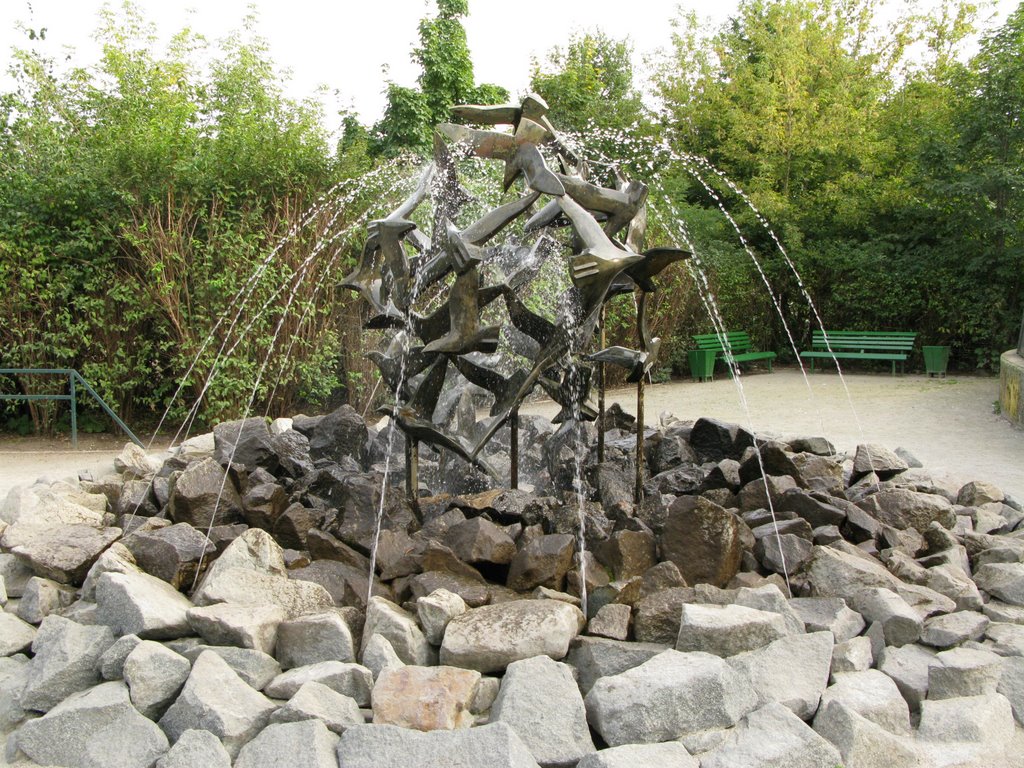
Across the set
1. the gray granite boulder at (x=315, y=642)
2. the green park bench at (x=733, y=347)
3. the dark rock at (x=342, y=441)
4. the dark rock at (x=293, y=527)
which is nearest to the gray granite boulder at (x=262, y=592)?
the gray granite boulder at (x=315, y=642)

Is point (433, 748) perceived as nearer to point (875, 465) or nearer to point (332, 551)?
point (332, 551)

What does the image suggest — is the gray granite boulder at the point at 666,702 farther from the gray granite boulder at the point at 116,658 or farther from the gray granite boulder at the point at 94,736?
the gray granite boulder at the point at 116,658

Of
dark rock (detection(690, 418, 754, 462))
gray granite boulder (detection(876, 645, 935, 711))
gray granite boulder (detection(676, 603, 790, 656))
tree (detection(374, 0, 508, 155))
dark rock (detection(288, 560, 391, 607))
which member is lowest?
gray granite boulder (detection(876, 645, 935, 711))

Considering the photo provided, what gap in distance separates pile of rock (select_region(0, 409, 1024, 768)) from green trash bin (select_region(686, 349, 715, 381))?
9133 millimetres

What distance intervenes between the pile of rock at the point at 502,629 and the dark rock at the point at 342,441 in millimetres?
758

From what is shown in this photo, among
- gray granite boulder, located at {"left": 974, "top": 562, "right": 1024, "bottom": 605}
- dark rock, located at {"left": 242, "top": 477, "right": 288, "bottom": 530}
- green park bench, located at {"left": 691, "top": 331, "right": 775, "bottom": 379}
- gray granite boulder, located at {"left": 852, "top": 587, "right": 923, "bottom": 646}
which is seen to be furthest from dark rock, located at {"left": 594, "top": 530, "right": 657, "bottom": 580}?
green park bench, located at {"left": 691, "top": 331, "right": 775, "bottom": 379}

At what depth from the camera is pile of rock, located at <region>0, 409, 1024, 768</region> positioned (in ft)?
8.45

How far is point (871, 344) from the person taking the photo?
46.1 feet

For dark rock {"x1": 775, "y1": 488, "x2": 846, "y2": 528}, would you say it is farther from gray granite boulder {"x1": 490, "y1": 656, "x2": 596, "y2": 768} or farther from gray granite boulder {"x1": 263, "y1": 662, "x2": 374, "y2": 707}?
gray granite boulder {"x1": 263, "y1": 662, "x2": 374, "y2": 707}

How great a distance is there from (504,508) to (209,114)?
54.8ft

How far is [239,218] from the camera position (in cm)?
856

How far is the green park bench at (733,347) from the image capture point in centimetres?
1372

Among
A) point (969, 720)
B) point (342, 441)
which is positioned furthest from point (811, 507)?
point (342, 441)

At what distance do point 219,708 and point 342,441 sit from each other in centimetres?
283
